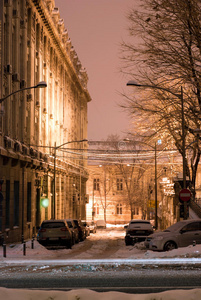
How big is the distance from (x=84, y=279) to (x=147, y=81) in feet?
50.6

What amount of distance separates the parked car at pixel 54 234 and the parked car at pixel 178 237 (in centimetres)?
646

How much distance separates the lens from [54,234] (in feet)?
95.7

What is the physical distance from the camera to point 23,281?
13297mm

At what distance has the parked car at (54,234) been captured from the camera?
95.2 ft

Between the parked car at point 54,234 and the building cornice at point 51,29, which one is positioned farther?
the building cornice at point 51,29

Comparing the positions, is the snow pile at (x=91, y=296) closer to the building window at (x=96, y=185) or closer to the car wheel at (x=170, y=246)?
the car wheel at (x=170, y=246)

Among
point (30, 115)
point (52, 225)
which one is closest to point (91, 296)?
point (52, 225)

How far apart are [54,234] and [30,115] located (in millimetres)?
16286

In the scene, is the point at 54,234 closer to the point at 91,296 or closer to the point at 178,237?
the point at 178,237

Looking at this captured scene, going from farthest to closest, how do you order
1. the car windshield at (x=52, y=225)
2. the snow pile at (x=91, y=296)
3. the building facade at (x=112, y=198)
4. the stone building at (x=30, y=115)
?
the building facade at (x=112, y=198) → the stone building at (x=30, y=115) → the car windshield at (x=52, y=225) → the snow pile at (x=91, y=296)

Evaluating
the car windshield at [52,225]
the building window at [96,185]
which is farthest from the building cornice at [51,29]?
the building window at [96,185]

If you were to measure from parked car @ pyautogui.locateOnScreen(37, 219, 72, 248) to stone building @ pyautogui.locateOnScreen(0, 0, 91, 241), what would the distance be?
7.17 feet

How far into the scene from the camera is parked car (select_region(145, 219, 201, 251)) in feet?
77.2

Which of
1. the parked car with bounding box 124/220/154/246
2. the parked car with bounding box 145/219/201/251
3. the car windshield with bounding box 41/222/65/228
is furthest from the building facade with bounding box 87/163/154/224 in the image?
the parked car with bounding box 145/219/201/251
